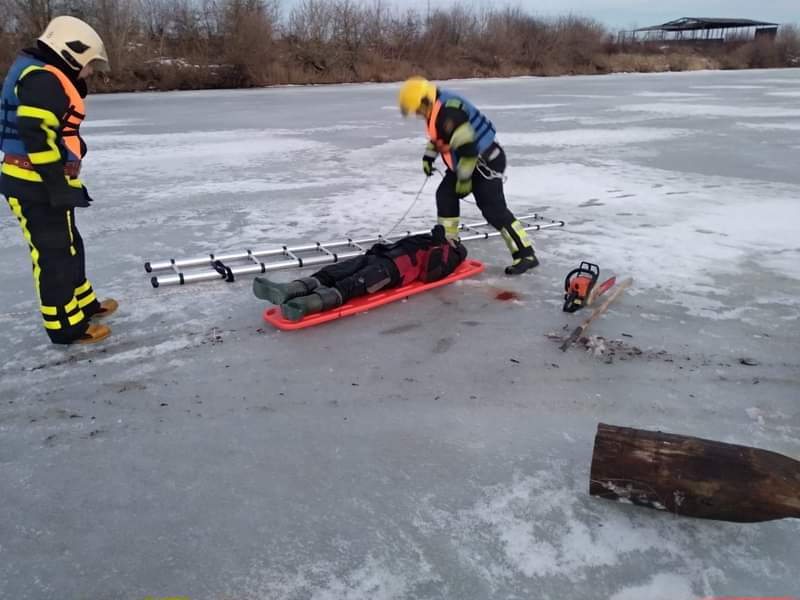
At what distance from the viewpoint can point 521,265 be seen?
3.82 m

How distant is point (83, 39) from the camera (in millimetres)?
2559

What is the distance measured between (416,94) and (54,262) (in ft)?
6.75

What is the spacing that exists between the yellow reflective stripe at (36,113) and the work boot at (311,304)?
49.1 inches

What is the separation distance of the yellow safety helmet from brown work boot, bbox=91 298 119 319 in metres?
1.94

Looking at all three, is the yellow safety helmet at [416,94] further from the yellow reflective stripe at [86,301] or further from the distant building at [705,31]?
the distant building at [705,31]

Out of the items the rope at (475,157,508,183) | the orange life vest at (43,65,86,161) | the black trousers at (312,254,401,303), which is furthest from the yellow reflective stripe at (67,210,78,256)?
the rope at (475,157,508,183)

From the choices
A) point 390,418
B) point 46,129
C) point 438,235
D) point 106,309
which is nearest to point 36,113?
point 46,129

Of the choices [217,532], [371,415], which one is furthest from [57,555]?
[371,415]

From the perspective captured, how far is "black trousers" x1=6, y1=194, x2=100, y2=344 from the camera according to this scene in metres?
2.68

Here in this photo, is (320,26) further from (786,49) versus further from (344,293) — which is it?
(786,49)

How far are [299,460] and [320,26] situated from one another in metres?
25.2

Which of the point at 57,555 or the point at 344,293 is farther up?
the point at 344,293

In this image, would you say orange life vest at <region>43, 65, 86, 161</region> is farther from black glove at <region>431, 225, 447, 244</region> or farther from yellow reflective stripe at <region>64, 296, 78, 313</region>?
black glove at <region>431, 225, 447, 244</region>

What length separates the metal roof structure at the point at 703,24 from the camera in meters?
46.7
